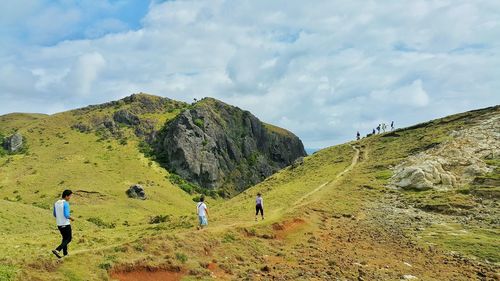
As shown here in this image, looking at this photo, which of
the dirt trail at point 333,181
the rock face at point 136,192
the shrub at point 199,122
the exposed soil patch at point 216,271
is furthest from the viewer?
the shrub at point 199,122

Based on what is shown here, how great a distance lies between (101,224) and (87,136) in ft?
245

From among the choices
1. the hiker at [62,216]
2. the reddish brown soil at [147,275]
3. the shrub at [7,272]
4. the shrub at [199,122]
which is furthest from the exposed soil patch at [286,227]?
the shrub at [199,122]

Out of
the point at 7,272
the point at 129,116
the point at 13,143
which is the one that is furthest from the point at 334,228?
the point at 129,116

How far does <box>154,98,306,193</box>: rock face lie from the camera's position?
150m

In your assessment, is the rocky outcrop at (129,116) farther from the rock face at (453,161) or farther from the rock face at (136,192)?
the rock face at (453,161)

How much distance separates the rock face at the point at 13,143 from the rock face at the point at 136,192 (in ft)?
160

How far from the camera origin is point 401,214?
4484 centimetres

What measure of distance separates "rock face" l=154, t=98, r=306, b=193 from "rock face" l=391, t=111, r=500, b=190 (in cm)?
9176

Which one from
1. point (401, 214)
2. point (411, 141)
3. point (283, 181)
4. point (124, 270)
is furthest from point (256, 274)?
point (411, 141)

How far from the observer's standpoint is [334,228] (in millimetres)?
39344

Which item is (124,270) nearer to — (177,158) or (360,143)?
(360,143)

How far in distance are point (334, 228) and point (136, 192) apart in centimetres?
8117

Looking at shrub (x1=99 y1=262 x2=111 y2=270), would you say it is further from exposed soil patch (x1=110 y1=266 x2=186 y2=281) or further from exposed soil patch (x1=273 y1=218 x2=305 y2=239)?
exposed soil patch (x1=273 y1=218 x2=305 y2=239)

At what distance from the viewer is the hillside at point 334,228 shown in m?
24.4
